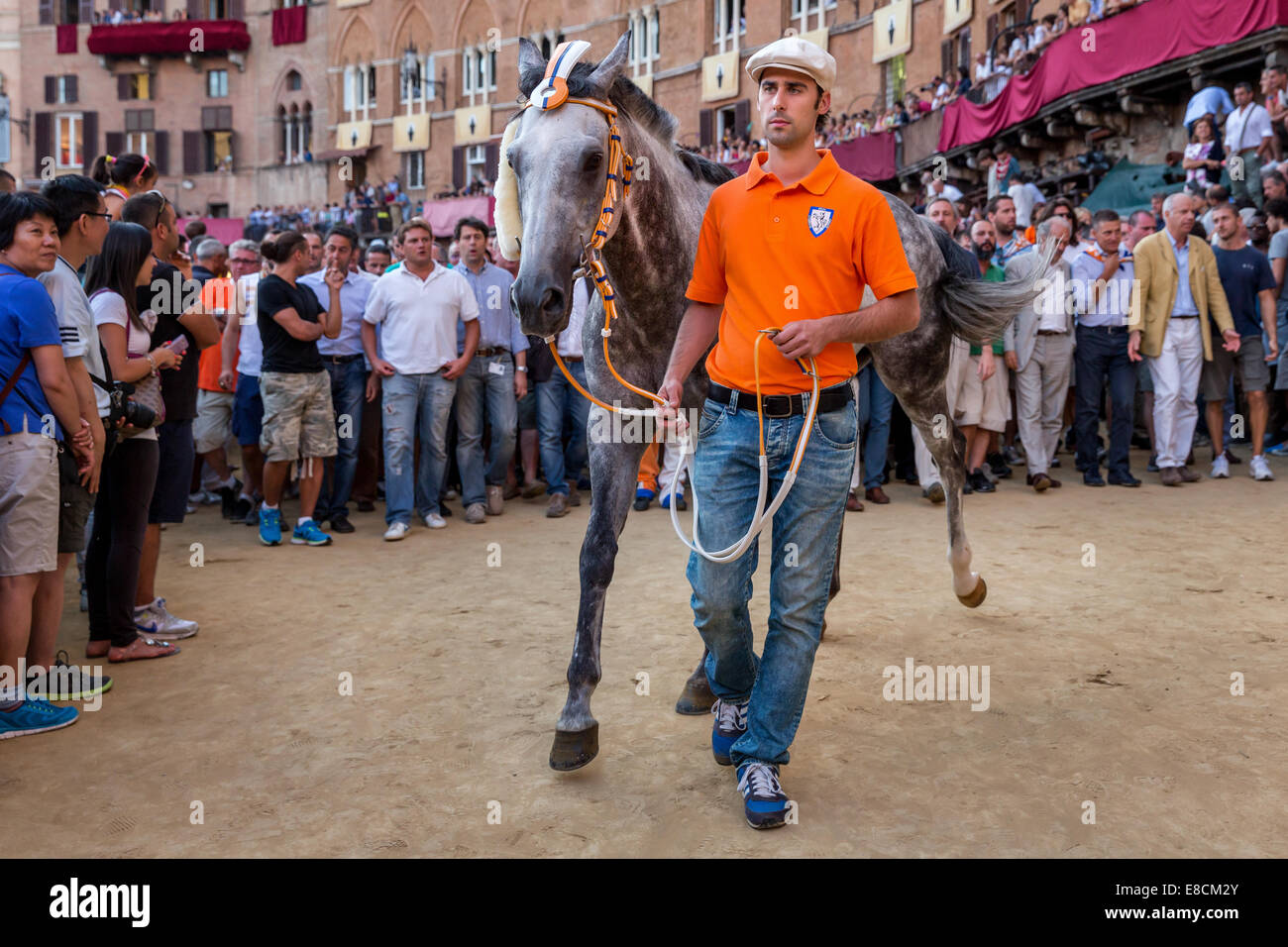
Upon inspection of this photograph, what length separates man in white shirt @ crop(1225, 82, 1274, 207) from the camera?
513 inches

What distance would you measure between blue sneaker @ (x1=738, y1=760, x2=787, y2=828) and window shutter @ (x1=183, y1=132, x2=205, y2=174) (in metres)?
52.7

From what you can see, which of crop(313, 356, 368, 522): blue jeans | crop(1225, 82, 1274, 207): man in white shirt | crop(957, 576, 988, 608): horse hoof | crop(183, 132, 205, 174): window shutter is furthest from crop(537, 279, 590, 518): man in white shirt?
crop(183, 132, 205, 174): window shutter

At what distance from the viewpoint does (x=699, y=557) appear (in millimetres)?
3303

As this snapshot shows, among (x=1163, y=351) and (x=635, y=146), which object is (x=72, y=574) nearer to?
(x=635, y=146)

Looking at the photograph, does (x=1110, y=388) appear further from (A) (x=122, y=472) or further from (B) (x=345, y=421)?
(A) (x=122, y=472)

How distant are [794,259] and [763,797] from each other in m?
1.66

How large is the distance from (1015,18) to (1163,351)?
1930 cm

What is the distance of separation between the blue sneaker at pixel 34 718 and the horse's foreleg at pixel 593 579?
6.73ft

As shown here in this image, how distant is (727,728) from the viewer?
11.8 feet

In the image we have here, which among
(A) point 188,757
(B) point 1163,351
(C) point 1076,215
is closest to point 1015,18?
(C) point 1076,215

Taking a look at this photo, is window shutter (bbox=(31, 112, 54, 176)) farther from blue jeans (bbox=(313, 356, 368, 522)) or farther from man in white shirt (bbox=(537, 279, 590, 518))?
man in white shirt (bbox=(537, 279, 590, 518))

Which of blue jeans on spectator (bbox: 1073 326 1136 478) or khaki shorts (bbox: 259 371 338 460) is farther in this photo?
blue jeans on spectator (bbox: 1073 326 1136 478)

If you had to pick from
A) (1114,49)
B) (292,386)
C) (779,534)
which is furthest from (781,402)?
(1114,49)

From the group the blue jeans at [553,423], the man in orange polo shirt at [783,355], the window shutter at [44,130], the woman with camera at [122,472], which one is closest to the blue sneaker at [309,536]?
the blue jeans at [553,423]
